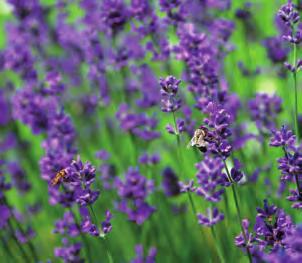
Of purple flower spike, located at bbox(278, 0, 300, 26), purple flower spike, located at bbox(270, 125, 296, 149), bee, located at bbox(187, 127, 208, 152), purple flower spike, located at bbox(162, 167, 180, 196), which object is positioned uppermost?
purple flower spike, located at bbox(278, 0, 300, 26)

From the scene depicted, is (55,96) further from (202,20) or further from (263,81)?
(263,81)

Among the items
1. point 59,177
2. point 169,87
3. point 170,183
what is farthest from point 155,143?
point 169,87

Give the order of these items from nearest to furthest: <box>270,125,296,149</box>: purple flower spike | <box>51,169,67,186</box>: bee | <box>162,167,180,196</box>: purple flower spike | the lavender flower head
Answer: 1. <box>270,125,296,149</box>: purple flower spike
2. the lavender flower head
3. <box>51,169,67,186</box>: bee
4. <box>162,167,180,196</box>: purple flower spike

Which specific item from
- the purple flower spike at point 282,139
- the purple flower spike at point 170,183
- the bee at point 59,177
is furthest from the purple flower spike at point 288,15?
the purple flower spike at point 170,183

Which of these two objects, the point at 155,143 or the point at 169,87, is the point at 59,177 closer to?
the point at 169,87

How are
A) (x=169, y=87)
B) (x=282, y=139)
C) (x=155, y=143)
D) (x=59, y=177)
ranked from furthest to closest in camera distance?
(x=155, y=143), (x=59, y=177), (x=169, y=87), (x=282, y=139)

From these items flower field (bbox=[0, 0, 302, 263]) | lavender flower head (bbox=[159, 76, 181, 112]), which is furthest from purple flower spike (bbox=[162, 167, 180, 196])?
lavender flower head (bbox=[159, 76, 181, 112])

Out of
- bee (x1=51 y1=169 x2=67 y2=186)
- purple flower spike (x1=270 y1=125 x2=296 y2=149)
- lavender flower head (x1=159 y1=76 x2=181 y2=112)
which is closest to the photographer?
purple flower spike (x1=270 y1=125 x2=296 y2=149)

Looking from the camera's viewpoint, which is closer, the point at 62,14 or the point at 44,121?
the point at 44,121

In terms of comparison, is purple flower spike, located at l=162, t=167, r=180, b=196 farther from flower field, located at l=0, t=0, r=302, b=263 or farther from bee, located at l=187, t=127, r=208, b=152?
bee, located at l=187, t=127, r=208, b=152

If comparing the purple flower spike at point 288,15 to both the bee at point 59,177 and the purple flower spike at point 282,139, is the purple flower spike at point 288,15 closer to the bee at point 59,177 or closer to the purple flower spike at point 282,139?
the purple flower spike at point 282,139

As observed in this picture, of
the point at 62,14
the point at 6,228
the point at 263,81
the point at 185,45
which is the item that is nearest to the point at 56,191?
the point at 6,228
